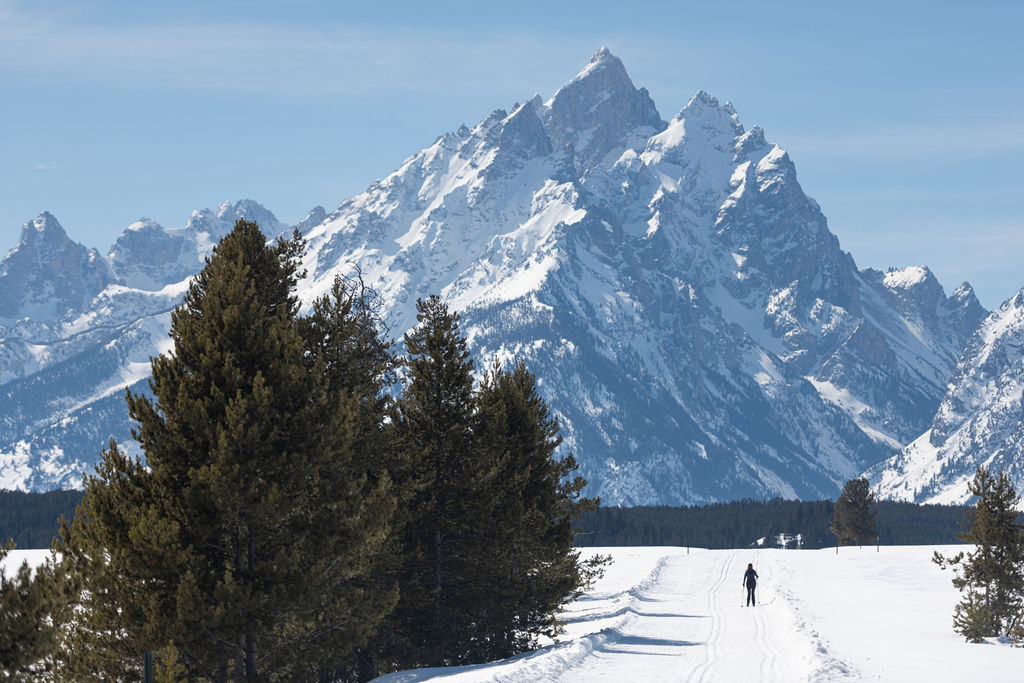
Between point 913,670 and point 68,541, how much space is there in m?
21.6

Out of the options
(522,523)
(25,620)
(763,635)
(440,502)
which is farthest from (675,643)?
(25,620)

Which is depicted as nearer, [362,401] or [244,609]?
[244,609]

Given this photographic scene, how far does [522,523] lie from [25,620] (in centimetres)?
2340

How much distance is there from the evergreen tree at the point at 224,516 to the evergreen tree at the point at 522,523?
12.0 metres

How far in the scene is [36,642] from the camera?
17297mm

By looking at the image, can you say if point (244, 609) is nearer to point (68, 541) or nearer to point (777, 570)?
point (68, 541)

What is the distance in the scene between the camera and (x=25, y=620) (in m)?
17.2

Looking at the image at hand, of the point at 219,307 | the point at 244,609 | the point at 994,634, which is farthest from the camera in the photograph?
the point at 994,634

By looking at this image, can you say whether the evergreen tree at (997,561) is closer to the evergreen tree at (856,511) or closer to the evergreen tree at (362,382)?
the evergreen tree at (362,382)

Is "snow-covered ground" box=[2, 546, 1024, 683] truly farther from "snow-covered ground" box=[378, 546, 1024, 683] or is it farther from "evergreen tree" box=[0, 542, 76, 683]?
"evergreen tree" box=[0, 542, 76, 683]

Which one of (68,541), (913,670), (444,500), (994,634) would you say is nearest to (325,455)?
(68,541)

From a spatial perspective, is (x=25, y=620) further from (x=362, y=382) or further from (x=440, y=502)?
(x=440, y=502)

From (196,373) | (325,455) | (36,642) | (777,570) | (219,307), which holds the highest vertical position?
(219,307)

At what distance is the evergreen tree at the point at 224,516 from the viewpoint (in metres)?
24.5
